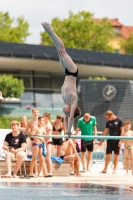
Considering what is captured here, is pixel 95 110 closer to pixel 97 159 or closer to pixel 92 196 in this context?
pixel 97 159

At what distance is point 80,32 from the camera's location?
7381 centimetres

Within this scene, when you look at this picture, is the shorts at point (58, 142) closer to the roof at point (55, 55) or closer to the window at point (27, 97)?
the roof at point (55, 55)

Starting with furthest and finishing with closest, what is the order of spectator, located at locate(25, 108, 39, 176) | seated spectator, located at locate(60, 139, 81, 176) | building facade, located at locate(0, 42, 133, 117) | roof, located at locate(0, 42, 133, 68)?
1. building facade, located at locate(0, 42, 133, 117)
2. roof, located at locate(0, 42, 133, 68)
3. seated spectator, located at locate(60, 139, 81, 176)
4. spectator, located at locate(25, 108, 39, 176)

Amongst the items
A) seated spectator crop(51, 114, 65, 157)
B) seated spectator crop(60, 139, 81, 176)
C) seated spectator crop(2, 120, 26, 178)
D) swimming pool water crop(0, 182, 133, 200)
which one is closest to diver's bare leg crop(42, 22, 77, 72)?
swimming pool water crop(0, 182, 133, 200)

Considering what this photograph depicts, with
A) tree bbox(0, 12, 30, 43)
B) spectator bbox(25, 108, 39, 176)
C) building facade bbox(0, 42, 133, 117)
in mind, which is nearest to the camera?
spectator bbox(25, 108, 39, 176)

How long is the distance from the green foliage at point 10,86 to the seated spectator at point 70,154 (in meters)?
19.1

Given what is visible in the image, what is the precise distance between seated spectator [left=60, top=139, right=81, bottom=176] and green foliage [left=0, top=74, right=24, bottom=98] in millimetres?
19107

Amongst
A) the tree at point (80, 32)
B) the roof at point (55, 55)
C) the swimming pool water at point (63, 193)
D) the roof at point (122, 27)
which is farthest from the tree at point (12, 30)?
the swimming pool water at point (63, 193)

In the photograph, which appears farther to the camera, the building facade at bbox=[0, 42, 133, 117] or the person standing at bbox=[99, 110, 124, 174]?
A: the building facade at bbox=[0, 42, 133, 117]

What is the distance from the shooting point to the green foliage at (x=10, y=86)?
36531mm

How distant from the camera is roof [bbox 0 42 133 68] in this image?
38909 mm

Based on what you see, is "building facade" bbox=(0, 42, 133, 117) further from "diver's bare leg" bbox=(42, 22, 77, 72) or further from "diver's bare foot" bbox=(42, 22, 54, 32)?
"diver's bare leg" bbox=(42, 22, 77, 72)

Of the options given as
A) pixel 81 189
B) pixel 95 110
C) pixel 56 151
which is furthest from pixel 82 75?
pixel 81 189

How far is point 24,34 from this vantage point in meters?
72.2
